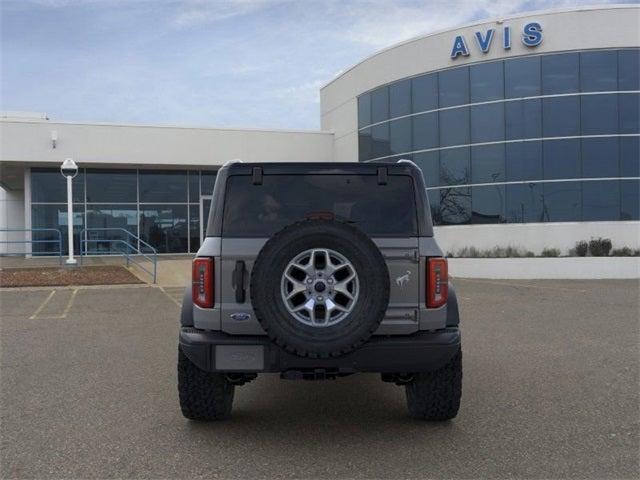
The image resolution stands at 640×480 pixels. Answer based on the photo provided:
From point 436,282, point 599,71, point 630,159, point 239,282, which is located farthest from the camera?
point 599,71

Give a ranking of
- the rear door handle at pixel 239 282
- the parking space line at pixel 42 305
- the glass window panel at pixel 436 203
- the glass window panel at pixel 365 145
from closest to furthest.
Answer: the rear door handle at pixel 239 282 → the parking space line at pixel 42 305 → the glass window panel at pixel 436 203 → the glass window panel at pixel 365 145

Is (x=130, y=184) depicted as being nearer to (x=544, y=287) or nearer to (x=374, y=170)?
(x=544, y=287)

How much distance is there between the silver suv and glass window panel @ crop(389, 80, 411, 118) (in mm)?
19788

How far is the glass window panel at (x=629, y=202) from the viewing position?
20.1 metres

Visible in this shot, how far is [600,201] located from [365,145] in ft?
31.1

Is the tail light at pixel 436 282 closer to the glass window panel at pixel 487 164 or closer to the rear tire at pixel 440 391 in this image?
the rear tire at pixel 440 391

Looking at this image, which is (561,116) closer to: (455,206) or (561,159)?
(561,159)

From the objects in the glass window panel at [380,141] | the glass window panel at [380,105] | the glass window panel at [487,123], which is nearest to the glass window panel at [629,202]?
the glass window panel at [487,123]

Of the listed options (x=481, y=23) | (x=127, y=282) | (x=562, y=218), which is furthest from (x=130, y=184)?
(x=562, y=218)

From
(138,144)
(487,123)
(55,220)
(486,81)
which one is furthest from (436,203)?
(55,220)

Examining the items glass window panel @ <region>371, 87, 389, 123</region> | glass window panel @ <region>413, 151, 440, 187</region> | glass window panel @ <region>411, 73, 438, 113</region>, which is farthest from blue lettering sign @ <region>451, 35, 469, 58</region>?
glass window panel @ <region>413, 151, 440, 187</region>

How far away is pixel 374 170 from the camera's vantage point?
4.53 meters

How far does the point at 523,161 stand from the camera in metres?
20.8

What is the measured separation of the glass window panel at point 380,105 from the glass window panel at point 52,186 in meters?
12.3
